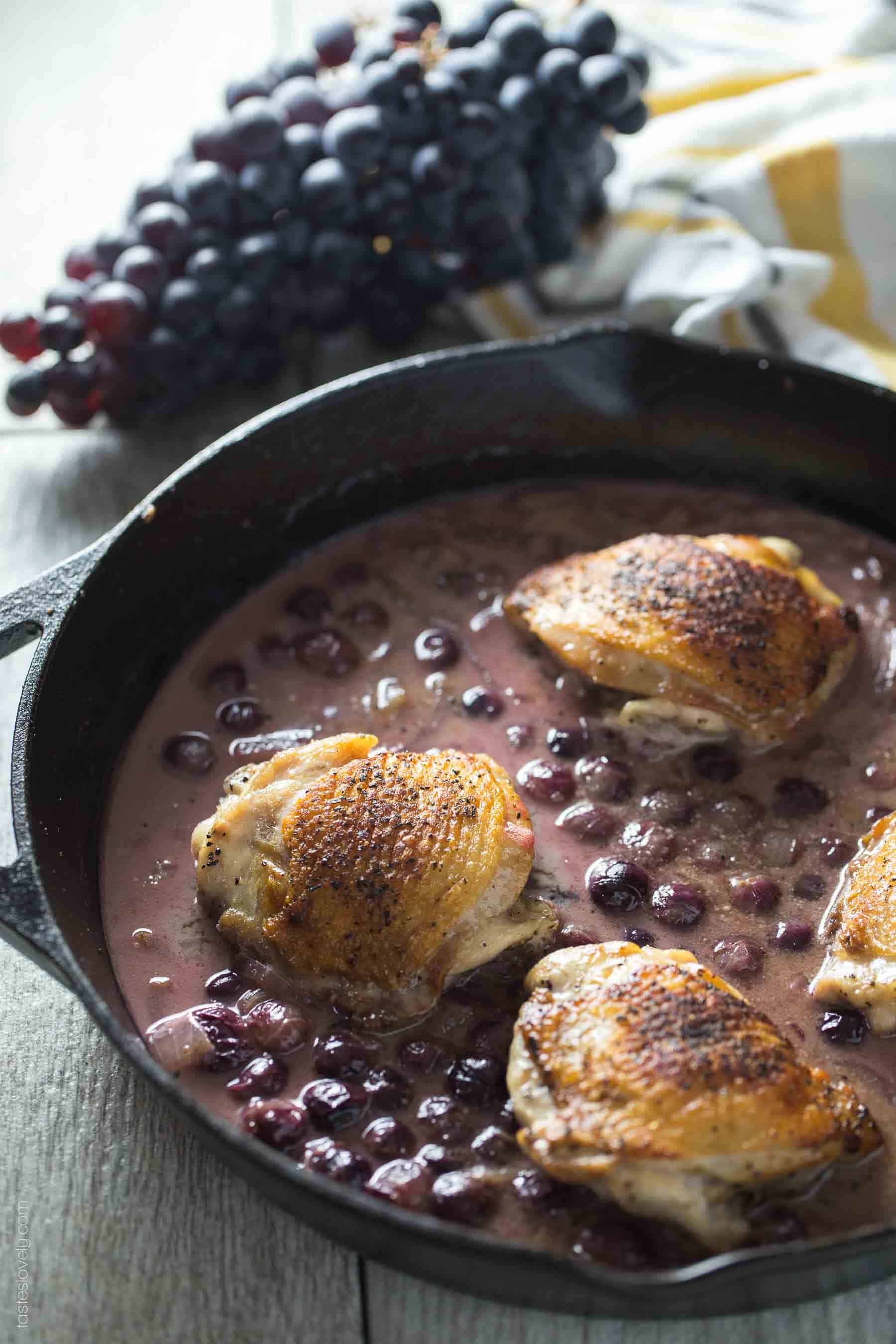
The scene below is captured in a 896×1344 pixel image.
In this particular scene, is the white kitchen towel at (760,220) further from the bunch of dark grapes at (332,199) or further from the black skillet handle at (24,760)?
the black skillet handle at (24,760)

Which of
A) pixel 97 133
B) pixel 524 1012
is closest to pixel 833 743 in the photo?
pixel 524 1012

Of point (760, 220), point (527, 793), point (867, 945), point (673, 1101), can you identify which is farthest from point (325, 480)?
point (673, 1101)

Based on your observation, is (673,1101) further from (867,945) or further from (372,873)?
(372,873)

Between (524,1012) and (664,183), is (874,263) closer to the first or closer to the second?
(664,183)

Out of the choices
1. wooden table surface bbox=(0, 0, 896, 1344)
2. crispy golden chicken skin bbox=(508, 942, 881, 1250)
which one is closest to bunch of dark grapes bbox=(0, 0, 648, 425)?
wooden table surface bbox=(0, 0, 896, 1344)

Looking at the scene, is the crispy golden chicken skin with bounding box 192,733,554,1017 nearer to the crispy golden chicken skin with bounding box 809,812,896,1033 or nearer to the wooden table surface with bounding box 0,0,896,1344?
the wooden table surface with bounding box 0,0,896,1344
